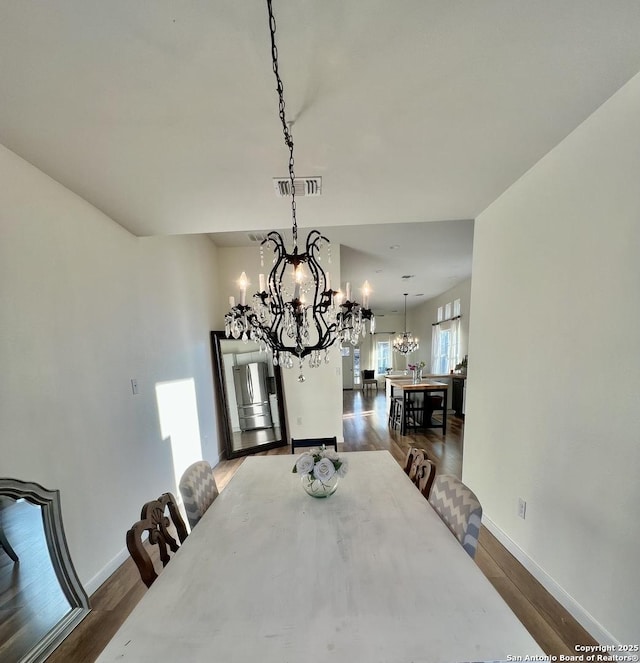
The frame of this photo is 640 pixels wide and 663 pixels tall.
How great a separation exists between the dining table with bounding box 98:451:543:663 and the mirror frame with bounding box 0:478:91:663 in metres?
0.88

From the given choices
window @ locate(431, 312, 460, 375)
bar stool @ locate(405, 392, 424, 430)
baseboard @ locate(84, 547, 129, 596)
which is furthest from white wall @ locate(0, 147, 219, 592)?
window @ locate(431, 312, 460, 375)

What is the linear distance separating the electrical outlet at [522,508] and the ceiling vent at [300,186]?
8.08 feet

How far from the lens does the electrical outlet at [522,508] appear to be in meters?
1.86

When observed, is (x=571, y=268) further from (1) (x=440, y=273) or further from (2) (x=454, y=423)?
(2) (x=454, y=423)

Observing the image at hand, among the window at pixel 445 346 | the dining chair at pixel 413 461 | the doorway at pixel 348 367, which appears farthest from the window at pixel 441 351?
the dining chair at pixel 413 461

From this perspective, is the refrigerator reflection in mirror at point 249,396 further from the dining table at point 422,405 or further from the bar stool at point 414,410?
the bar stool at point 414,410

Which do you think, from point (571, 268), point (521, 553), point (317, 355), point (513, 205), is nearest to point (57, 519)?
point (317, 355)

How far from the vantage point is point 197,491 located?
1464 millimetres

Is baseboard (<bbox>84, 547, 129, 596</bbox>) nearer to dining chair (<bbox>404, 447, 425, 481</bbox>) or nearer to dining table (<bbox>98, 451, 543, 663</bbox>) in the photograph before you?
dining table (<bbox>98, 451, 543, 663</bbox>)

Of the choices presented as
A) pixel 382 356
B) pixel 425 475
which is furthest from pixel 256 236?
pixel 382 356

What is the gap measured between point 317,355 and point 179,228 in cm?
171

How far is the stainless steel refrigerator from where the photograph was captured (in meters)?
4.03

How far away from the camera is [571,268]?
1532 millimetres

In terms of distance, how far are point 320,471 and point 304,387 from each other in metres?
A: 2.74
